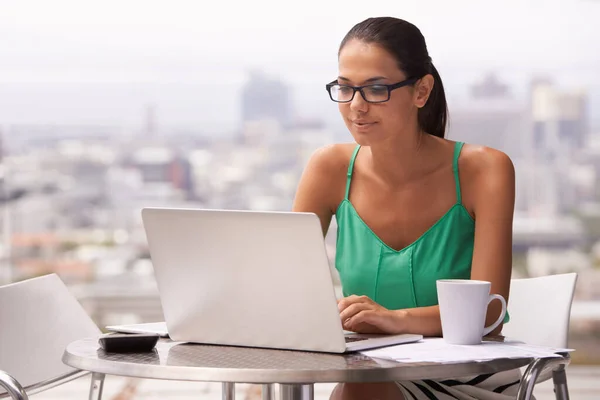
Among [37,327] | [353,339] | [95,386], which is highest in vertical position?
[353,339]

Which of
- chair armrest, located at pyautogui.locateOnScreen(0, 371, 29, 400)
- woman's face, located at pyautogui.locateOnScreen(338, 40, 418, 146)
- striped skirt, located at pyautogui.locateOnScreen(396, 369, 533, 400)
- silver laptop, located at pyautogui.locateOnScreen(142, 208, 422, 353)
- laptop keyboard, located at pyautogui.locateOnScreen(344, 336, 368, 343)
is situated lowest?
striped skirt, located at pyautogui.locateOnScreen(396, 369, 533, 400)

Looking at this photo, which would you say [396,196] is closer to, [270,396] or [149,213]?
[270,396]

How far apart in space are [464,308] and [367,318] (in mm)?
166

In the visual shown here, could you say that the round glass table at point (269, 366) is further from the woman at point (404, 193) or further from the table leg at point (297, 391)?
the woman at point (404, 193)

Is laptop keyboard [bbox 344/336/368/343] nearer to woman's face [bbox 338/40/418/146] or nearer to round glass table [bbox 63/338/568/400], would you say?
round glass table [bbox 63/338/568/400]

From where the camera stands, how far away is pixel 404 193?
1988 mm

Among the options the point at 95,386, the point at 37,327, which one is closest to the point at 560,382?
the point at 95,386

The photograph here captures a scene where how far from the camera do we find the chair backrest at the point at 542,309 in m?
2.12

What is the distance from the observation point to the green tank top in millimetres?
1931

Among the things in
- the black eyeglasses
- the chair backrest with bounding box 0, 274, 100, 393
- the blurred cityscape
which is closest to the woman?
the black eyeglasses

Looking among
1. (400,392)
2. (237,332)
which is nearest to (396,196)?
(400,392)

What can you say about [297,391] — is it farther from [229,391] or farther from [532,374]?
[229,391]

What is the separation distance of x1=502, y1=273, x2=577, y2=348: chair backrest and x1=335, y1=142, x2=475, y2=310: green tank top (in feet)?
0.96

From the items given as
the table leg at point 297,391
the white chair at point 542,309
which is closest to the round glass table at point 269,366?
the table leg at point 297,391
